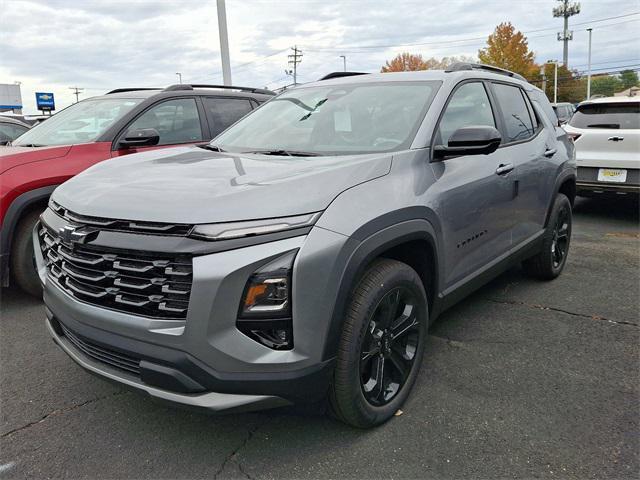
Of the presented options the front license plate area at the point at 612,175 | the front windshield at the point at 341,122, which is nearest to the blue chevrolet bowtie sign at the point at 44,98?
the front license plate area at the point at 612,175

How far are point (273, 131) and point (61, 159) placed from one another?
81.3 inches

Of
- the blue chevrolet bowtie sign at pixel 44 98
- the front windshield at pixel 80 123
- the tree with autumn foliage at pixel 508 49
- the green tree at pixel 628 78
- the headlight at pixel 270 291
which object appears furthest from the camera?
the green tree at pixel 628 78

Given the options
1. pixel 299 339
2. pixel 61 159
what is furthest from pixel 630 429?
pixel 61 159

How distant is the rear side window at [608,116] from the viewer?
723 centimetres

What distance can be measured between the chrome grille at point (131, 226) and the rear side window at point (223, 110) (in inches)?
138

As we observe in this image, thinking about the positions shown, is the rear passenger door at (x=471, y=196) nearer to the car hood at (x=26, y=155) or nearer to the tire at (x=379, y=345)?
the tire at (x=379, y=345)

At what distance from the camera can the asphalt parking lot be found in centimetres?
237

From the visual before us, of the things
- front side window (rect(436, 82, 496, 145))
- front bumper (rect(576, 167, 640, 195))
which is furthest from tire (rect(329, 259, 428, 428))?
front bumper (rect(576, 167, 640, 195))

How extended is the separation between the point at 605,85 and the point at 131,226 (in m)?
98.6

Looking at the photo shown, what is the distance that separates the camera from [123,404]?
9.42ft

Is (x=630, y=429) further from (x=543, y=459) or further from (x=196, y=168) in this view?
(x=196, y=168)

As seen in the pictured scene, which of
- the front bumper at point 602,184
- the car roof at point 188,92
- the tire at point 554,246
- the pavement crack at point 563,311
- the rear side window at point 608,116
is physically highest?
the car roof at point 188,92

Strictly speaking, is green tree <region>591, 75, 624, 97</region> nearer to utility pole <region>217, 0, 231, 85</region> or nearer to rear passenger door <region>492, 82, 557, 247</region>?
utility pole <region>217, 0, 231, 85</region>

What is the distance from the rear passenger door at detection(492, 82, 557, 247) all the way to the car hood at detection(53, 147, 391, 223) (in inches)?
64.4
